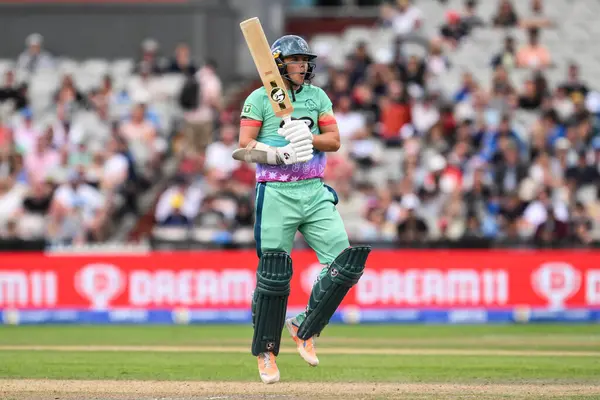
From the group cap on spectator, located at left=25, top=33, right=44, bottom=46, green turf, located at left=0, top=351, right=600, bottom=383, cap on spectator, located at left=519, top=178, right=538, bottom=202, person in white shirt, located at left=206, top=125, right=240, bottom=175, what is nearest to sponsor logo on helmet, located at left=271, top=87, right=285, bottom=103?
green turf, located at left=0, top=351, right=600, bottom=383

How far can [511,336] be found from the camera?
524 inches

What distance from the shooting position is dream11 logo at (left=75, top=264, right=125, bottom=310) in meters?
15.3

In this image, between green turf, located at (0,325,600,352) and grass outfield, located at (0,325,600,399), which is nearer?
grass outfield, located at (0,325,600,399)

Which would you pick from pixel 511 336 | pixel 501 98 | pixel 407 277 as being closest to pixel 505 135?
pixel 501 98

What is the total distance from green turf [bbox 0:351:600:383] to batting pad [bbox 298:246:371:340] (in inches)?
17.0

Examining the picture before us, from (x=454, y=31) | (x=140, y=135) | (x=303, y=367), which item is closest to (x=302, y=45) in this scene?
(x=303, y=367)

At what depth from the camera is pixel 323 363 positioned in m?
9.84

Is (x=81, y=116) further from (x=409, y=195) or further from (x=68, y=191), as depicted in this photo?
(x=409, y=195)

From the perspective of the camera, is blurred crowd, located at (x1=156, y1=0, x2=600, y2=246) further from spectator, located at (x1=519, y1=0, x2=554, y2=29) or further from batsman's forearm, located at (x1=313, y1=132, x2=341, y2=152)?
batsman's forearm, located at (x1=313, y1=132, x2=341, y2=152)

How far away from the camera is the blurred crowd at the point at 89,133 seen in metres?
16.7

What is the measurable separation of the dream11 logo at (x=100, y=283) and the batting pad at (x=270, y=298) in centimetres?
731

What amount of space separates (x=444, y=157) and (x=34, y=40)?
763 centimetres

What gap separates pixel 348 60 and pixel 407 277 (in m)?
5.13

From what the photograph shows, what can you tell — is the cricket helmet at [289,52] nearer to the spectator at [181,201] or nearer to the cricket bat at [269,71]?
the cricket bat at [269,71]
